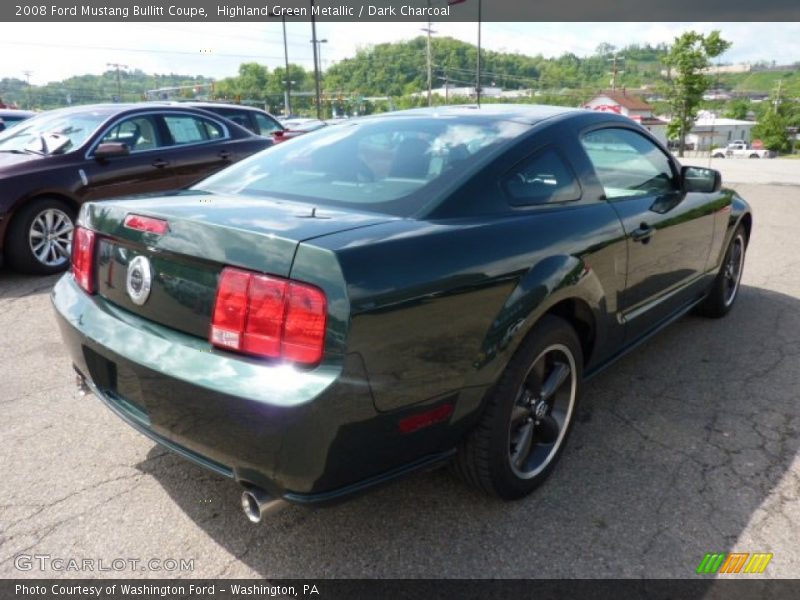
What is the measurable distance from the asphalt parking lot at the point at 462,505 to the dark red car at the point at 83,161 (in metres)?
2.72

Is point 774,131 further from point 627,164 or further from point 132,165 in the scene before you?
point 627,164

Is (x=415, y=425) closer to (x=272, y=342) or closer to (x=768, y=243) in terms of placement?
(x=272, y=342)

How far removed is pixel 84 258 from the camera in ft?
8.29

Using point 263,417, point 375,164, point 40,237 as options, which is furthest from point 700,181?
point 40,237

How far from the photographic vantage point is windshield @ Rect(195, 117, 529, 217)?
2389 mm

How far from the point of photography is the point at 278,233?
1.89 metres

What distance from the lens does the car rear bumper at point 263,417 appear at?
1.76 m

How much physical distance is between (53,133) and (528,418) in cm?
602

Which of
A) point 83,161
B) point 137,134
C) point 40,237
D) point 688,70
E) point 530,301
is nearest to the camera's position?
point 530,301

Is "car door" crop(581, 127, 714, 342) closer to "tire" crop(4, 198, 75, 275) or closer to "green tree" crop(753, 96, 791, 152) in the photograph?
"tire" crop(4, 198, 75, 275)

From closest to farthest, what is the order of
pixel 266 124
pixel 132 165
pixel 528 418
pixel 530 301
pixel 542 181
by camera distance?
pixel 530 301, pixel 528 418, pixel 542 181, pixel 132 165, pixel 266 124

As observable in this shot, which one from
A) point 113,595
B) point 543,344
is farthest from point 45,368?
point 543,344

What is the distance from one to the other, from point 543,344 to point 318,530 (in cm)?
109

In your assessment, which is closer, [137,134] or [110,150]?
[110,150]
